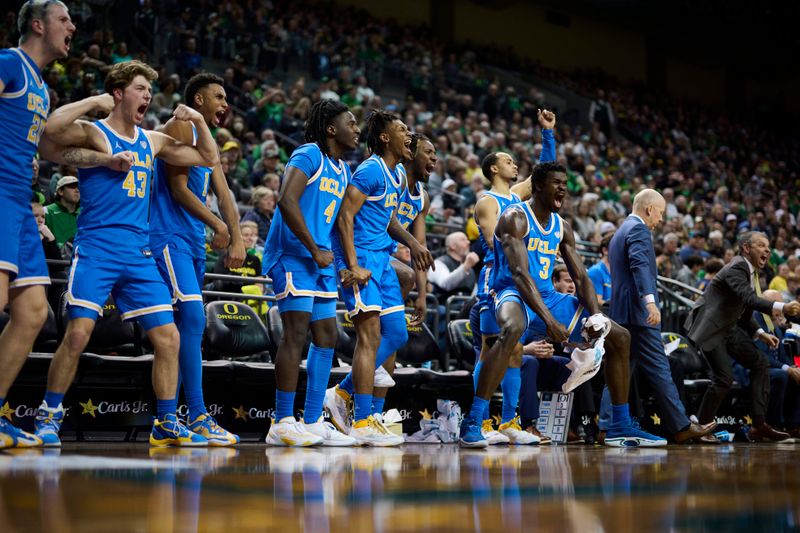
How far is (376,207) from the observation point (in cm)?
573

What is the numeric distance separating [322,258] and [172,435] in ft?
4.11

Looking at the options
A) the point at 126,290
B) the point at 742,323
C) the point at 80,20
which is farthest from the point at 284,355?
the point at 80,20

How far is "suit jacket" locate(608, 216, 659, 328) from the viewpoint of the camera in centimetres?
647

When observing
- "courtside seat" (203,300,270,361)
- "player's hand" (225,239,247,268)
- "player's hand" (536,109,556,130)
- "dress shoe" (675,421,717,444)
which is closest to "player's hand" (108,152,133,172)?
"player's hand" (225,239,247,268)

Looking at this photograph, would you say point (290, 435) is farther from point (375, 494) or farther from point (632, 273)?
point (632, 273)

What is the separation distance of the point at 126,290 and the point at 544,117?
360 cm

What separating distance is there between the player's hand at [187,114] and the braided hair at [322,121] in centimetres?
86

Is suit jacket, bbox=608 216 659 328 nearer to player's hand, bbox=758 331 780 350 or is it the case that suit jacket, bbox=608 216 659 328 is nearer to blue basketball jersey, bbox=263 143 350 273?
player's hand, bbox=758 331 780 350

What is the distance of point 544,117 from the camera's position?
6.82 metres

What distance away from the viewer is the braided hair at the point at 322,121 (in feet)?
17.9

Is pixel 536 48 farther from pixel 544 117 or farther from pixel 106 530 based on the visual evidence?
pixel 106 530

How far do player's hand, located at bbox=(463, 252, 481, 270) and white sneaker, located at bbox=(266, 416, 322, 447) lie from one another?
3.98 meters

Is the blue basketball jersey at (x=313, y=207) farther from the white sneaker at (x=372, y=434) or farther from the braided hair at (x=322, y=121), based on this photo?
the white sneaker at (x=372, y=434)

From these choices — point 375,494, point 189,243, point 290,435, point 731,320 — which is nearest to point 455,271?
point 731,320
